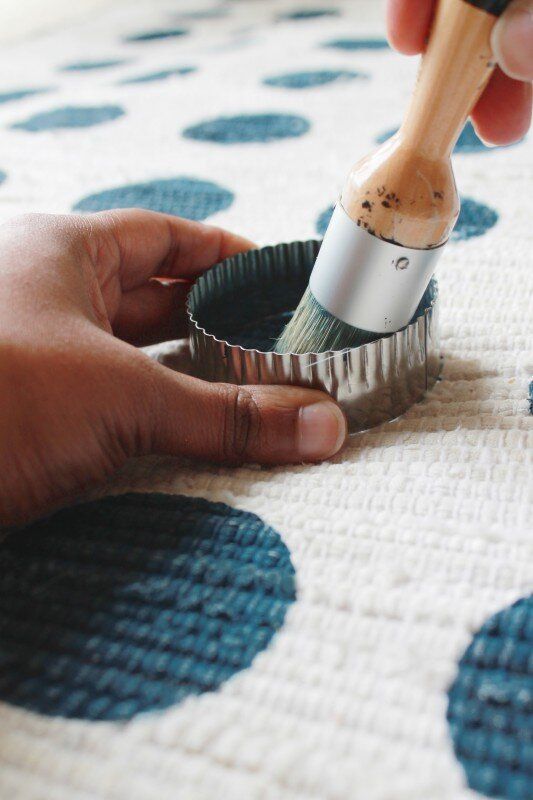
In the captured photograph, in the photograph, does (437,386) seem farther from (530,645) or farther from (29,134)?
(29,134)

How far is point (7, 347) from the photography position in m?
0.26

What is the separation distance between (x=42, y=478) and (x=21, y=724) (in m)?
0.08

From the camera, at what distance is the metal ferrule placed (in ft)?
0.96

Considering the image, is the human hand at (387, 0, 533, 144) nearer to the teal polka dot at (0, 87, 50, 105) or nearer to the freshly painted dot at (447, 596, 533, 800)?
the freshly painted dot at (447, 596, 533, 800)

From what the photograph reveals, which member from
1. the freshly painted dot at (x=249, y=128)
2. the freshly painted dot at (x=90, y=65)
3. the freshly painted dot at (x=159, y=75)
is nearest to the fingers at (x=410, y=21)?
the freshly painted dot at (x=249, y=128)

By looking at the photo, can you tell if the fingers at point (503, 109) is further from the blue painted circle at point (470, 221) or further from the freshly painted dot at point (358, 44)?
the freshly painted dot at point (358, 44)

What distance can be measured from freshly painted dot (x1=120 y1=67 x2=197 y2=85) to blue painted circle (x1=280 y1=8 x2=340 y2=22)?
29 centimetres

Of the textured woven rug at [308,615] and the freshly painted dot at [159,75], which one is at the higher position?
the freshly painted dot at [159,75]

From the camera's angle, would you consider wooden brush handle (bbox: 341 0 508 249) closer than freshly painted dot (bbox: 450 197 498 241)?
Yes

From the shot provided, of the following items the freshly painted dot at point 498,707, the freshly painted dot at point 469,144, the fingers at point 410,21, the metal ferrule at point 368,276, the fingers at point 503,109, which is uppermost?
the fingers at point 410,21

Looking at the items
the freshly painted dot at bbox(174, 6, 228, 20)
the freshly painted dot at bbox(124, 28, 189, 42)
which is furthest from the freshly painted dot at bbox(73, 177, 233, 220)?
the freshly painted dot at bbox(174, 6, 228, 20)

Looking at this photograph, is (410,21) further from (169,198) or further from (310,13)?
(310,13)

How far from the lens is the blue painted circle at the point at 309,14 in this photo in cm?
111

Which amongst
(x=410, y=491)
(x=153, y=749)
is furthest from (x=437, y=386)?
(x=153, y=749)
